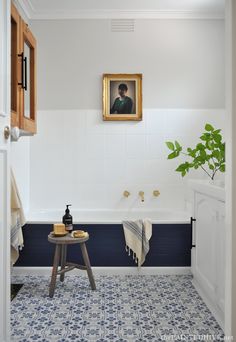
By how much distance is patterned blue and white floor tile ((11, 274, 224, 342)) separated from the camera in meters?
2.19

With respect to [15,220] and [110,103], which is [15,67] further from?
[110,103]

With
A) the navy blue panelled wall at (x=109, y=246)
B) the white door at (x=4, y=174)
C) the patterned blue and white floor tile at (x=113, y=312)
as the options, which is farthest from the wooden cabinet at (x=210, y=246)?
the white door at (x=4, y=174)

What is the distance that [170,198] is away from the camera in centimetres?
407

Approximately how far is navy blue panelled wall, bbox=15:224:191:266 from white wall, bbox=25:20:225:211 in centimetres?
73

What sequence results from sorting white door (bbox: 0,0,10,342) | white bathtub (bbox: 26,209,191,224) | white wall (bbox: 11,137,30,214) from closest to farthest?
white door (bbox: 0,0,10,342)
white wall (bbox: 11,137,30,214)
white bathtub (bbox: 26,209,191,224)

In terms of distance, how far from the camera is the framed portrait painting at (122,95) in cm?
400

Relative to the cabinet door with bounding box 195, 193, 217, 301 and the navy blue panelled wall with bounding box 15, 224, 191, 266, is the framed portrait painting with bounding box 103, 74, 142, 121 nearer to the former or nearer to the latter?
the navy blue panelled wall with bounding box 15, 224, 191, 266

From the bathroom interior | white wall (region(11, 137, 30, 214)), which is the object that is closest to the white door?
white wall (region(11, 137, 30, 214))

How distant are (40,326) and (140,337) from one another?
2.24ft

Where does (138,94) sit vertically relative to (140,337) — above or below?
above

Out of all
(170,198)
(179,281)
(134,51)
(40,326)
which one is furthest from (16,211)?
(134,51)

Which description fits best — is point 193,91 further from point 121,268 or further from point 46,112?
point 121,268

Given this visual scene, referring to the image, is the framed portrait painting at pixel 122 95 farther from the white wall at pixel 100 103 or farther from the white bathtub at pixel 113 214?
the white bathtub at pixel 113 214

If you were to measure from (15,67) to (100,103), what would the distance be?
1772mm
